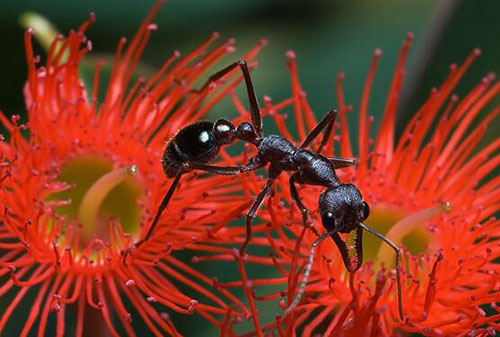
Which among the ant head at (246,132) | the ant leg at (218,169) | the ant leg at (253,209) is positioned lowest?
the ant leg at (253,209)

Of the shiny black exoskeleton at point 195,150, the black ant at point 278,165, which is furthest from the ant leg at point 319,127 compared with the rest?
the shiny black exoskeleton at point 195,150

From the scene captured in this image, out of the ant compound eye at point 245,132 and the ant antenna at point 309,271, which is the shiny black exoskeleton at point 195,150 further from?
the ant antenna at point 309,271

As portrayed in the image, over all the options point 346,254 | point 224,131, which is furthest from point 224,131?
point 346,254

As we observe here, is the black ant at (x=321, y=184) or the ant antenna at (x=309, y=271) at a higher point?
the black ant at (x=321, y=184)

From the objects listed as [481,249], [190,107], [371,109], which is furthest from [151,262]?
[371,109]

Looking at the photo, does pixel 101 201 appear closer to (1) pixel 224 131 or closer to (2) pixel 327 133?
(1) pixel 224 131

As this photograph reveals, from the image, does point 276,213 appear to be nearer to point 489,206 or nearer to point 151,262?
point 151,262
